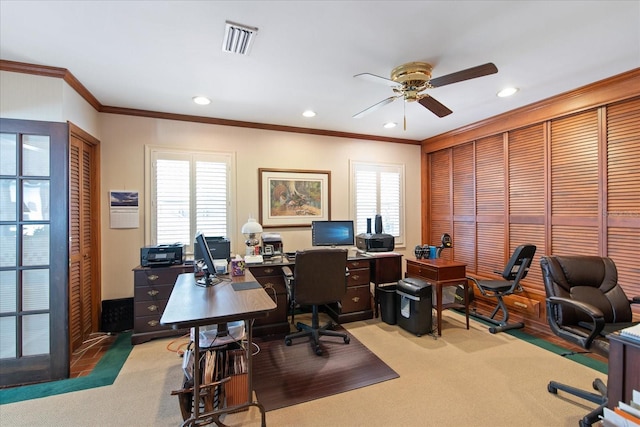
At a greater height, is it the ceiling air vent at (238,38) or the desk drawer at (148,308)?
the ceiling air vent at (238,38)

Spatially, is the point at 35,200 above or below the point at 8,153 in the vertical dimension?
below

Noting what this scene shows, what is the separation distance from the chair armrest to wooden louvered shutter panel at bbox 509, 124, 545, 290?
1.46 metres

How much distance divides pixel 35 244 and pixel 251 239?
2.04 metres

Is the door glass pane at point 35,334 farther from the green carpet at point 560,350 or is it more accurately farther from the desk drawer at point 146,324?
the green carpet at point 560,350

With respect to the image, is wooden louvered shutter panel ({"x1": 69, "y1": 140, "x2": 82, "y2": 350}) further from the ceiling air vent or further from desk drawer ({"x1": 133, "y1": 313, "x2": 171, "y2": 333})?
the ceiling air vent

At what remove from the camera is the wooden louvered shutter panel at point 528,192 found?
137 inches

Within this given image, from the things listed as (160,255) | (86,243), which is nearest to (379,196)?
(160,255)

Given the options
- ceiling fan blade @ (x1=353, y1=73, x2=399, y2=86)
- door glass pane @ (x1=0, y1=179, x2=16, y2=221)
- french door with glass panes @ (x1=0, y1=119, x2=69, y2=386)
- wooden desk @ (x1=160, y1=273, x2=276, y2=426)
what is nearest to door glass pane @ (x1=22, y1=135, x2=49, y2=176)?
french door with glass panes @ (x1=0, y1=119, x2=69, y2=386)

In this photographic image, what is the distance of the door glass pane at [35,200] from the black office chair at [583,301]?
429 centimetres

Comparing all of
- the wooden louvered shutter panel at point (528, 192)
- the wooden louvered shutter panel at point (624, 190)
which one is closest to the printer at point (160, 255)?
the wooden louvered shutter panel at point (528, 192)

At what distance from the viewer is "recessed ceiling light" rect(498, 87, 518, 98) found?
9.81ft

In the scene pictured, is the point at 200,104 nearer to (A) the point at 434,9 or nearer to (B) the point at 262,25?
(B) the point at 262,25

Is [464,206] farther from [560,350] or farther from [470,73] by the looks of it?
[470,73]

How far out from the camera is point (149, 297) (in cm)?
321
